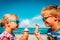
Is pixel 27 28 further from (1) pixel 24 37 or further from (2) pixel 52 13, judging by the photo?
(2) pixel 52 13

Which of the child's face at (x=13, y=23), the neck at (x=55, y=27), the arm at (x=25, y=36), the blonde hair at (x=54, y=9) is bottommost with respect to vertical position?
the arm at (x=25, y=36)

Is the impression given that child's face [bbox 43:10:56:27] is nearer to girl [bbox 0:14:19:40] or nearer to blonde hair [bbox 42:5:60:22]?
blonde hair [bbox 42:5:60:22]

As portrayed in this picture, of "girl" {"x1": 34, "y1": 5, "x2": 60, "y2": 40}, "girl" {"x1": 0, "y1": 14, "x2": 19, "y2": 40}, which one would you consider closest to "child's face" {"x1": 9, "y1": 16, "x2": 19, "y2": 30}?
"girl" {"x1": 0, "y1": 14, "x2": 19, "y2": 40}

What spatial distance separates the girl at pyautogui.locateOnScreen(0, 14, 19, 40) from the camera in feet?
5.54

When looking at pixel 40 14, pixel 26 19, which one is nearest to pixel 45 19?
pixel 40 14

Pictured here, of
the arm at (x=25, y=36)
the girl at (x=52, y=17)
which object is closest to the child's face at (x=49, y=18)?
the girl at (x=52, y=17)

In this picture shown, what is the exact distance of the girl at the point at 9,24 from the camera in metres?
1.69

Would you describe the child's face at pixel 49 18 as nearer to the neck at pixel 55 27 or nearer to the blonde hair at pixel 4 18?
the neck at pixel 55 27

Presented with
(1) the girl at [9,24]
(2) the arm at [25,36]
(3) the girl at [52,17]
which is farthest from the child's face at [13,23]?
(3) the girl at [52,17]

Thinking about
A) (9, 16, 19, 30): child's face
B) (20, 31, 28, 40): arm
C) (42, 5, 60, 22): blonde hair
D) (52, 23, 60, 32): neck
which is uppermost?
(42, 5, 60, 22): blonde hair

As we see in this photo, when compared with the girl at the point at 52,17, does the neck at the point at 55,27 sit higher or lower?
lower

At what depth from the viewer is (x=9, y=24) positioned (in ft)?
5.62

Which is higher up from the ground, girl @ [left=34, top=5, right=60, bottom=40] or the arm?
girl @ [left=34, top=5, right=60, bottom=40]

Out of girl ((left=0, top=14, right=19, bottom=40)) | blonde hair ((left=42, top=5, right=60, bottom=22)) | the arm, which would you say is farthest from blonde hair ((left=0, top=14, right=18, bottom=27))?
blonde hair ((left=42, top=5, right=60, bottom=22))
